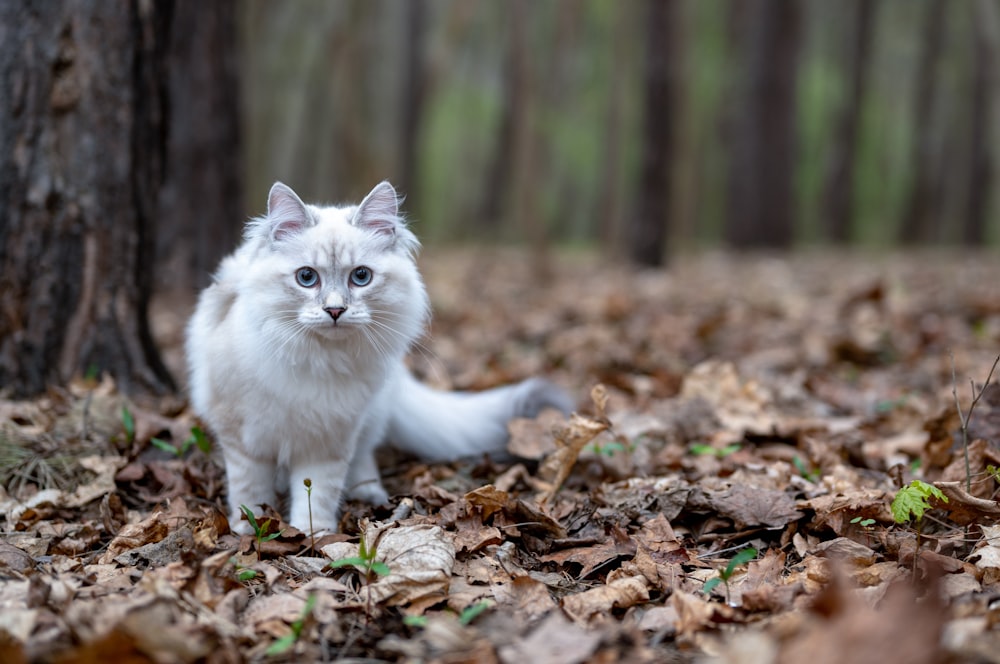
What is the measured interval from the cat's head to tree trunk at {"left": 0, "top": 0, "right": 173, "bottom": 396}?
1.30m

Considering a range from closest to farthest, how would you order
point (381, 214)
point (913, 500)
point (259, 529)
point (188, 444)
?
point (913, 500)
point (259, 529)
point (381, 214)
point (188, 444)

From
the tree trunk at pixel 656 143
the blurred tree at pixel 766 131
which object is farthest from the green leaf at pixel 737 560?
the blurred tree at pixel 766 131

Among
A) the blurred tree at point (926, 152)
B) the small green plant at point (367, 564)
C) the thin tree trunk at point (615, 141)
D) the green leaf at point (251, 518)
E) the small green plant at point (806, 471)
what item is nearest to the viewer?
the small green plant at point (367, 564)

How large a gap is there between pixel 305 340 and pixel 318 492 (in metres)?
0.55

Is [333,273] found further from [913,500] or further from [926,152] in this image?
[926,152]

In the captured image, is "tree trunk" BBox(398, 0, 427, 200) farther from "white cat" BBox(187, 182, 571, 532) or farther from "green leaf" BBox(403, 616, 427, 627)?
"green leaf" BBox(403, 616, 427, 627)

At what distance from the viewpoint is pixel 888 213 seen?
2991 centimetres

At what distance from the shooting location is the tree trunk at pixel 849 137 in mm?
19641

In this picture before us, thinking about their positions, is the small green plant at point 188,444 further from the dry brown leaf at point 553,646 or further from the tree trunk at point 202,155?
the tree trunk at point 202,155

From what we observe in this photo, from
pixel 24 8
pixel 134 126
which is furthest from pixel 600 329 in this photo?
pixel 24 8

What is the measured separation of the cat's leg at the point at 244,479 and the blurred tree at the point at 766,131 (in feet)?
46.9

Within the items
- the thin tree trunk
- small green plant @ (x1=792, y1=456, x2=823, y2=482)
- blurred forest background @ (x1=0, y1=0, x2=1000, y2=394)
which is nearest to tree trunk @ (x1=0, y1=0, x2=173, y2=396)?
blurred forest background @ (x1=0, y1=0, x2=1000, y2=394)

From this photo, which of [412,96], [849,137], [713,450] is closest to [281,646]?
[713,450]

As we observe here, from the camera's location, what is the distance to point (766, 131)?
15656mm
